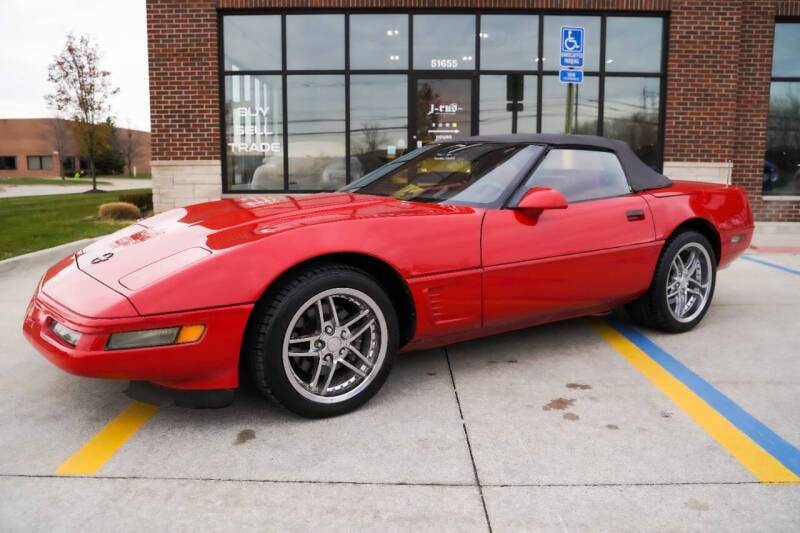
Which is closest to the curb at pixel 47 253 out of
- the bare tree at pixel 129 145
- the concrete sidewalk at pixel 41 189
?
the concrete sidewalk at pixel 41 189

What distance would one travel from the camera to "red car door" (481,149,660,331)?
3.54 meters

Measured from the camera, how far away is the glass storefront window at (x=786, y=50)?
1075 centimetres

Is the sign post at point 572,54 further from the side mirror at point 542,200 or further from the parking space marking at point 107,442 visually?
the parking space marking at point 107,442

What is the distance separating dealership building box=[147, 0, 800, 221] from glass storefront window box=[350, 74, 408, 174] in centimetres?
2

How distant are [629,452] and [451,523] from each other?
3.08ft

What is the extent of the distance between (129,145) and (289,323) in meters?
69.3

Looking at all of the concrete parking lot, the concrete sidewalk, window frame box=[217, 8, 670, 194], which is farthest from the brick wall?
the concrete sidewalk

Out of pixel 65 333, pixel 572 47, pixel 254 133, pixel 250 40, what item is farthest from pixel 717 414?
pixel 250 40

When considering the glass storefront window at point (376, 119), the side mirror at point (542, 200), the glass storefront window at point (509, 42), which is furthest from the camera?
the glass storefront window at point (376, 119)

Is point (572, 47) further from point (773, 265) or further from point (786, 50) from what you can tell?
point (786, 50)

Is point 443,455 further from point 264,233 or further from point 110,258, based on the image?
point 110,258

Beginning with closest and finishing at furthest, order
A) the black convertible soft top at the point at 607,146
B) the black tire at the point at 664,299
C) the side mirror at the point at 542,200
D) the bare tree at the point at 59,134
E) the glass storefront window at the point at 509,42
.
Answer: the side mirror at the point at 542,200 → the black convertible soft top at the point at 607,146 → the black tire at the point at 664,299 → the glass storefront window at the point at 509,42 → the bare tree at the point at 59,134

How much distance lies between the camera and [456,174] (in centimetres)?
396

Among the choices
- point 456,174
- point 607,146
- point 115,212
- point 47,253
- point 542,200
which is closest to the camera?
point 542,200
